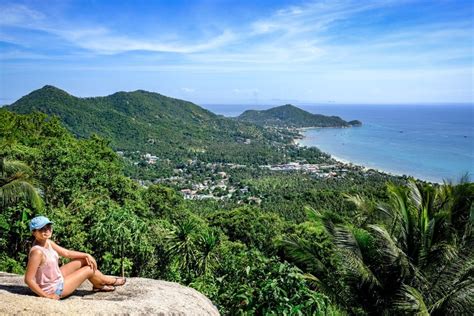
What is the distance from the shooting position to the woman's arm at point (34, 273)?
3410 millimetres

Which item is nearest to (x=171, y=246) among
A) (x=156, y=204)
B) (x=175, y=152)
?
(x=156, y=204)

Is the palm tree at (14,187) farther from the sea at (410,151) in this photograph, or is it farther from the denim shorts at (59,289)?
the sea at (410,151)

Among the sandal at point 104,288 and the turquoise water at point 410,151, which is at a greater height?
the sandal at point 104,288

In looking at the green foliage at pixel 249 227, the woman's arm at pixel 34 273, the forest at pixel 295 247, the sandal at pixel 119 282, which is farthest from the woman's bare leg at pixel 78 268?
the green foliage at pixel 249 227

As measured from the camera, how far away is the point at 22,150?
12.0 meters

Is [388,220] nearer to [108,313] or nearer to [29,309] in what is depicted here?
[108,313]

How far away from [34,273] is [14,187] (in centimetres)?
614

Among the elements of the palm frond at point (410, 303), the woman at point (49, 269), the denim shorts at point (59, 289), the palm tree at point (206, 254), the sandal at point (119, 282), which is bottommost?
the palm tree at point (206, 254)

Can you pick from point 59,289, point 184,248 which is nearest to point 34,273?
point 59,289

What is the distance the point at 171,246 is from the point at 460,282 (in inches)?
246

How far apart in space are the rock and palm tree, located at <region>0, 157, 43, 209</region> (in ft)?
16.0

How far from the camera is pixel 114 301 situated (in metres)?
3.62

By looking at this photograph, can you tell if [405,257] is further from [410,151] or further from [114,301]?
[410,151]

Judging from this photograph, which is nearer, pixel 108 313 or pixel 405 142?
pixel 108 313
